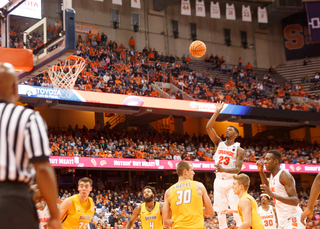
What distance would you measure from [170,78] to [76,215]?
73.7 feet

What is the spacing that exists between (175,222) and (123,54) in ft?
76.3

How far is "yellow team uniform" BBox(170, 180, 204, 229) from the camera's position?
19.4 feet

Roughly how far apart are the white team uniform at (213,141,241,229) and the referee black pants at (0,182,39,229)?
19.8 feet

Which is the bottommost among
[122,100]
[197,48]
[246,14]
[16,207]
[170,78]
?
[16,207]

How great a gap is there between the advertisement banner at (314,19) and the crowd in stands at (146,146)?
1071cm

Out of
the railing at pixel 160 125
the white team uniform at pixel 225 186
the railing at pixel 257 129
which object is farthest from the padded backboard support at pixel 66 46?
the railing at pixel 257 129

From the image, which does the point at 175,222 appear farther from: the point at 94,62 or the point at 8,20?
the point at 94,62

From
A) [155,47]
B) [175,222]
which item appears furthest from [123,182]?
[175,222]

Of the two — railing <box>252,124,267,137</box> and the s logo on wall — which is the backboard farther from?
the s logo on wall

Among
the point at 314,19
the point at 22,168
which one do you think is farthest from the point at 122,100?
the point at 314,19

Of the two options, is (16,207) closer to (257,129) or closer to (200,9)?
(200,9)

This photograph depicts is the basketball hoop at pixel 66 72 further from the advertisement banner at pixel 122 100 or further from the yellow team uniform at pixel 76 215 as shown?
the yellow team uniform at pixel 76 215

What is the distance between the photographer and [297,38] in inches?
1570

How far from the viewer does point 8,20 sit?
327 inches
